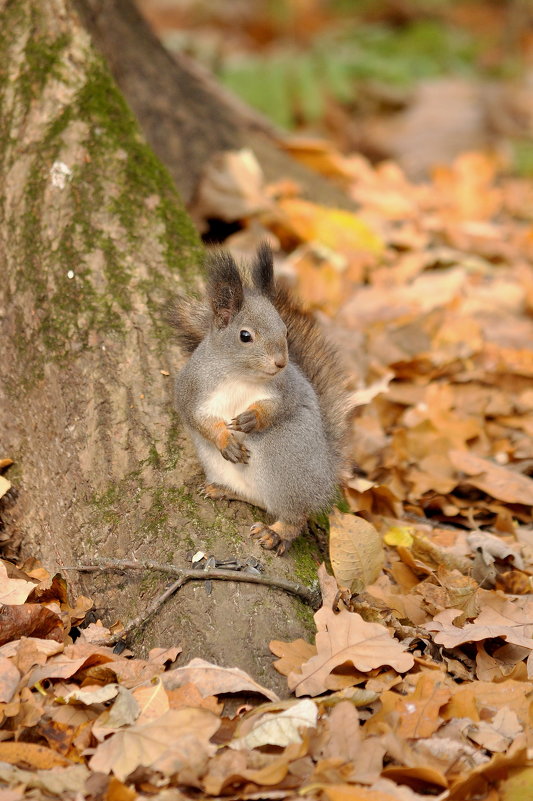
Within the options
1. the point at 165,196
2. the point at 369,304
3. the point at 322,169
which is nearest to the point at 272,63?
the point at 322,169

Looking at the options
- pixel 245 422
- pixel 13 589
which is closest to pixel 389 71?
pixel 245 422

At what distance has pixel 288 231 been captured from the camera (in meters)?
5.13

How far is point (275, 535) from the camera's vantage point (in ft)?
8.92

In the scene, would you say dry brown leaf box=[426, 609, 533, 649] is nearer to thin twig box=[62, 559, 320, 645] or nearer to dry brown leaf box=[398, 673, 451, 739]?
dry brown leaf box=[398, 673, 451, 739]

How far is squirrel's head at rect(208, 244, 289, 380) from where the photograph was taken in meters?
2.76

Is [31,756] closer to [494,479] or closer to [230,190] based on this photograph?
[494,479]

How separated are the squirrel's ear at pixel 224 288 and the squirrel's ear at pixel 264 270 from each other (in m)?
0.10

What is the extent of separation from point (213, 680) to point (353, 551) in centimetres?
72

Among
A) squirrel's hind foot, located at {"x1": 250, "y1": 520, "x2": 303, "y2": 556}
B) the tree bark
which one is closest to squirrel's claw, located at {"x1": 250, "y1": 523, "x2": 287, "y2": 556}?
squirrel's hind foot, located at {"x1": 250, "y1": 520, "x2": 303, "y2": 556}

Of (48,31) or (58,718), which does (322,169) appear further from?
(58,718)

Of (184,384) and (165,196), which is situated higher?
(165,196)

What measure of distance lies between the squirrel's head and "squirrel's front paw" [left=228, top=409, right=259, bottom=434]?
0.12m

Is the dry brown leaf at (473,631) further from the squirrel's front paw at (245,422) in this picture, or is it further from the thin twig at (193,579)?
the squirrel's front paw at (245,422)

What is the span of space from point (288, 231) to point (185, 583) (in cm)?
303
